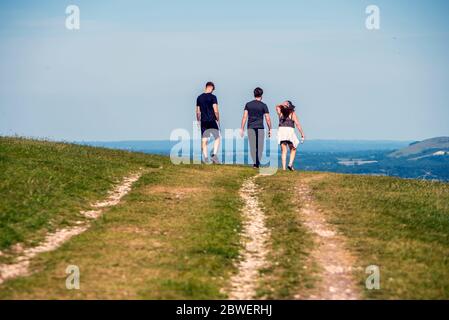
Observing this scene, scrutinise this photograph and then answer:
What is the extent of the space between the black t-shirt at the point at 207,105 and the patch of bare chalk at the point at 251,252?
31.9 ft

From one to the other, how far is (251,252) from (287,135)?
17.9 metres

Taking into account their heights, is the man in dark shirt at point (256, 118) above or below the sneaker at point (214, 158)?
above

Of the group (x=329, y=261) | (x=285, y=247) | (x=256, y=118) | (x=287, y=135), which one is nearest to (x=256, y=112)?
(x=256, y=118)

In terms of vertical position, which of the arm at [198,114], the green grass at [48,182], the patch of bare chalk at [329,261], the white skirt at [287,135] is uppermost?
the arm at [198,114]

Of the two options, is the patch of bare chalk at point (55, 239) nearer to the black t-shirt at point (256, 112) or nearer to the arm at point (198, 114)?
the arm at point (198, 114)

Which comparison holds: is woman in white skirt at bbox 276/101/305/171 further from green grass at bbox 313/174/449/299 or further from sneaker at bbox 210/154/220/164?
→ sneaker at bbox 210/154/220/164

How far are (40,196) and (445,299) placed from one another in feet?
51.4

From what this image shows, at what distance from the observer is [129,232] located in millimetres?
20797

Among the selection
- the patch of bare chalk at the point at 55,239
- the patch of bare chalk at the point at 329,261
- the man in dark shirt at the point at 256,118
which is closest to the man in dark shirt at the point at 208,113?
the man in dark shirt at the point at 256,118

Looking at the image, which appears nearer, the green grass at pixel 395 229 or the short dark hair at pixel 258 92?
the green grass at pixel 395 229

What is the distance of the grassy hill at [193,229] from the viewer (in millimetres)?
15820

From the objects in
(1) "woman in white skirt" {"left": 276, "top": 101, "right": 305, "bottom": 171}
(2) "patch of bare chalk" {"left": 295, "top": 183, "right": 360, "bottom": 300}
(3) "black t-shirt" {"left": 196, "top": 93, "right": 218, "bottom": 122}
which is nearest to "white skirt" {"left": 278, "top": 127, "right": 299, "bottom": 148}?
(1) "woman in white skirt" {"left": 276, "top": 101, "right": 305, "bottom": 171}

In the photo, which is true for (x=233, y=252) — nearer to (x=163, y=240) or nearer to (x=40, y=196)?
(x=163, y=240)
